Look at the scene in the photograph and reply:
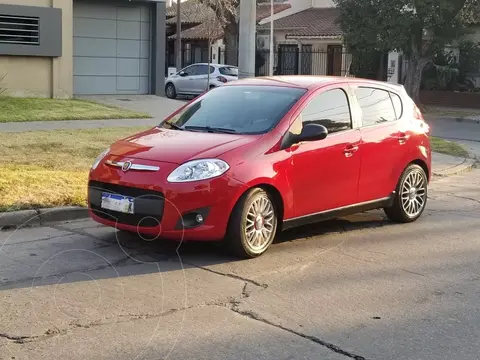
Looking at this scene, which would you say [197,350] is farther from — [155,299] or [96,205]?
[96,205]

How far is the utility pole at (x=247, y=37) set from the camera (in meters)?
12.3

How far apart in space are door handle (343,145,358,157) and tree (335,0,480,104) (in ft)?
59.3

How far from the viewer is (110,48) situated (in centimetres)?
2205

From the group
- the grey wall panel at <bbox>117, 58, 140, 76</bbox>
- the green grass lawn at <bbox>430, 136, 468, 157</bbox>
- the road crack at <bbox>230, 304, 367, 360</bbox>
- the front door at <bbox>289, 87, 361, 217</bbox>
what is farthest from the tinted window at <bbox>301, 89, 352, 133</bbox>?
the grey wall panel at <bbox>117, 58, 140, 76</bbox>

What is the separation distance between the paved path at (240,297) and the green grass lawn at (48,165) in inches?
23.2

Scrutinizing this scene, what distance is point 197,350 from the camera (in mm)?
4492

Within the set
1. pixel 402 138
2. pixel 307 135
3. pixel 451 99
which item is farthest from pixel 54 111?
pixel 451 99

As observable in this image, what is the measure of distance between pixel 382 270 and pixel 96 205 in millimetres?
2744

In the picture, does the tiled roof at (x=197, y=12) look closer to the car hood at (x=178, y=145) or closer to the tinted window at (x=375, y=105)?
the tinted window at (x=375, y=105)

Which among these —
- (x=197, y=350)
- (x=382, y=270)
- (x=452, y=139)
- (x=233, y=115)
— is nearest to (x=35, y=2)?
(x=452, y=139)

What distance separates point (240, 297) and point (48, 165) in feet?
18.5

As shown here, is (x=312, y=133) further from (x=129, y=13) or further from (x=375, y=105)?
(x=129, y=13)

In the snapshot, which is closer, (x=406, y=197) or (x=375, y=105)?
(x=375, y=105)

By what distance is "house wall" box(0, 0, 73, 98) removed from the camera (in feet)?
60.8
